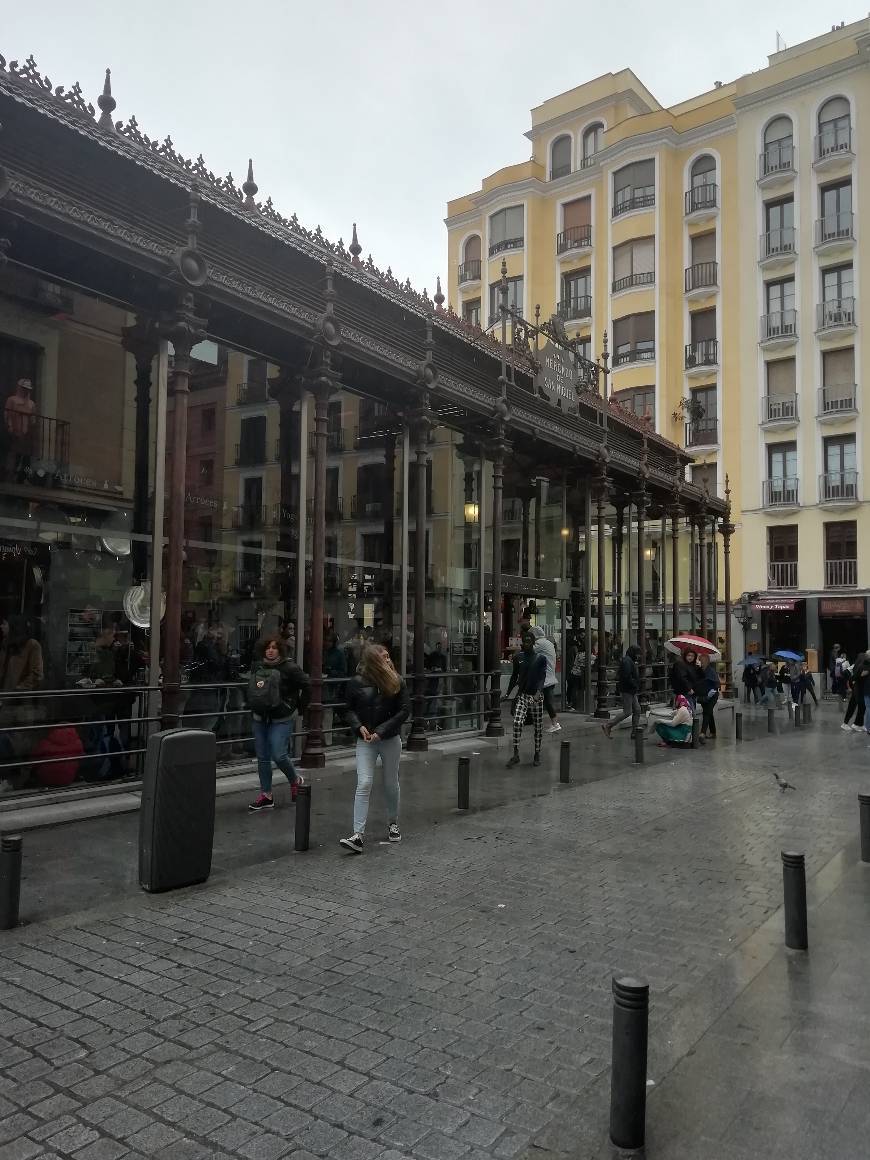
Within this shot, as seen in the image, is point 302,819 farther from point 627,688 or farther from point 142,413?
point 627,688

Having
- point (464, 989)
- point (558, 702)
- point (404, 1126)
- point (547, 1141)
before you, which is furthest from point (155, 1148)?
point (558, 702)

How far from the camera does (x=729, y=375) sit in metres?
38.2

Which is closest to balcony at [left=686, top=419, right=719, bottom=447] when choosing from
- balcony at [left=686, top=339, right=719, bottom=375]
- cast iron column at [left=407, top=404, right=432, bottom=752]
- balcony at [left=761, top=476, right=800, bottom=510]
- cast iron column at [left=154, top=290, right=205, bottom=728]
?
balcony at [left=686, top=339, right=719, bottom=375]

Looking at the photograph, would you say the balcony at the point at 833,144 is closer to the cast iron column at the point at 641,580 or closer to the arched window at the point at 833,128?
the arched window at the point at 833,128

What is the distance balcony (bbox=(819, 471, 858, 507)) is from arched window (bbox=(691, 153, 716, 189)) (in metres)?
15.5

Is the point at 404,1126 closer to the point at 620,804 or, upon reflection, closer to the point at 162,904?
the point at 162,904

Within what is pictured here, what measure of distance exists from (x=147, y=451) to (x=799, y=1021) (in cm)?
882

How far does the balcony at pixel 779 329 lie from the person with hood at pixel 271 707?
34.1 metres

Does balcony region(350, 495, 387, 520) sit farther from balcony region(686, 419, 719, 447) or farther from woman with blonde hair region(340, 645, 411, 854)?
balcony region(686, 419, 719, 447)

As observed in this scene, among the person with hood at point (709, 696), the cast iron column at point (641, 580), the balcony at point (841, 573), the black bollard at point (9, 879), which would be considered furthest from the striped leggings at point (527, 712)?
the balcony at point (841, 573)

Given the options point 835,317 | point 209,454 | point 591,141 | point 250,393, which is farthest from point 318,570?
point 591,141

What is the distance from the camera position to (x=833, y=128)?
36.3 m

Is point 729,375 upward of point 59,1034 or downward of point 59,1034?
upward

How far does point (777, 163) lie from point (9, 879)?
42383 mm
